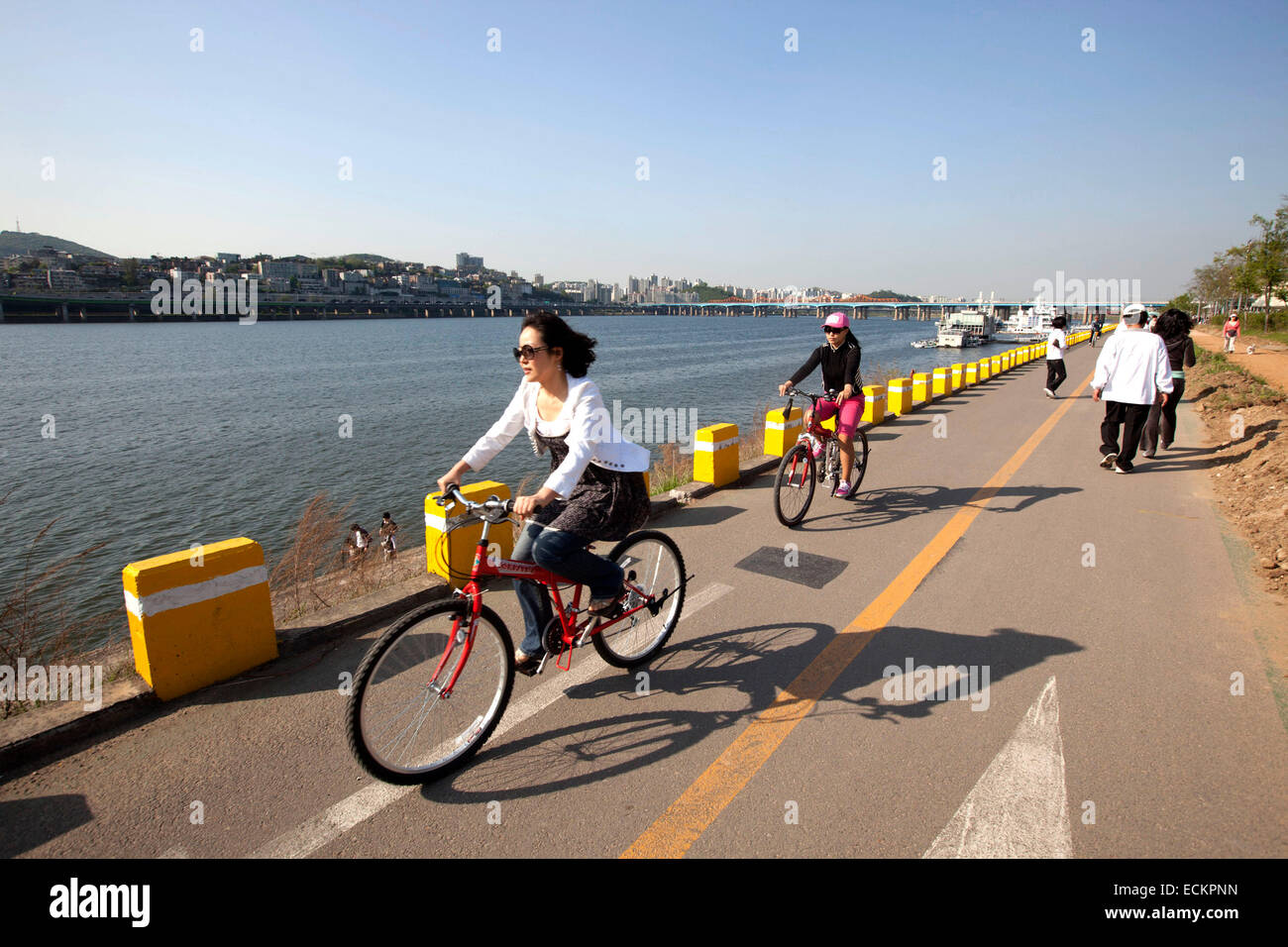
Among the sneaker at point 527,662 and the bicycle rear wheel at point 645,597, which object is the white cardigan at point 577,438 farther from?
the sneaker at point 527,662

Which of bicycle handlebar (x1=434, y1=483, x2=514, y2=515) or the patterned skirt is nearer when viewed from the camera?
bicycle handlebar (x1=434, y1=483, x2=514, y2=515)

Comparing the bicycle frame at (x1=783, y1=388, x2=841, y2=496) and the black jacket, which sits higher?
the black jacket

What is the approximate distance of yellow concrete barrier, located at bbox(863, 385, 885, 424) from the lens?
42.8ft

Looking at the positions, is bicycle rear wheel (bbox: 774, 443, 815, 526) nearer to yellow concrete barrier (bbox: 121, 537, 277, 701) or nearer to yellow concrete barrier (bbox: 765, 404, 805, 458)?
yellow concrete barrier (bbox: 765, 404, 805, 458)

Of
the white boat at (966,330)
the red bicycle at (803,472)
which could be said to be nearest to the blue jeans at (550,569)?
the red bicycle at (803,472)

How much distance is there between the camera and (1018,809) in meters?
2.84

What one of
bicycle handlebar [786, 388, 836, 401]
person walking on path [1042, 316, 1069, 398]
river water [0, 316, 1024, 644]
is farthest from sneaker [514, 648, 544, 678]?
person walking on path [1042, 316, 1069, 398]

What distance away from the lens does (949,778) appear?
9.98 feet

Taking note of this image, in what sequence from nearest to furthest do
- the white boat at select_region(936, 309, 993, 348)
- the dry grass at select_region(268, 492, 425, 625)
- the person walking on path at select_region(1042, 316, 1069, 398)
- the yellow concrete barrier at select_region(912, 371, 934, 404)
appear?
the dry grass at select_region(268, 492, 425, 625) → the yellow concrete barrier at select_region(912, 371, 934, 404) → the person walking on path at select_region(1042, 316, 1069, 398) → the white boat at select_region(936, 309, 993, 348)

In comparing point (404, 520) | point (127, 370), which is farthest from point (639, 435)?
point (127, 370)

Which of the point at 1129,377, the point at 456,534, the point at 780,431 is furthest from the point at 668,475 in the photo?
the point at 1129,377

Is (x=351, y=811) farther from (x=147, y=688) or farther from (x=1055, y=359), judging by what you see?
(x=1055, y=359)

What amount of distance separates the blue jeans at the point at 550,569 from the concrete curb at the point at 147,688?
1.60m

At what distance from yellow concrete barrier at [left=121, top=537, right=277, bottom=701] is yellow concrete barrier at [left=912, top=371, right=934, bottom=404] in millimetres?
15551
